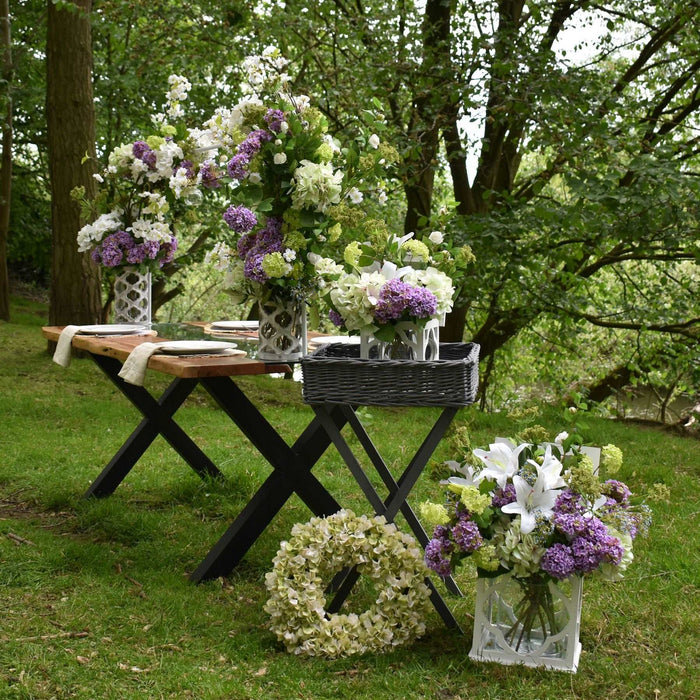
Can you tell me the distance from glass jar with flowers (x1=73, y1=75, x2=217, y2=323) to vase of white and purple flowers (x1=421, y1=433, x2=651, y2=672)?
2099 millimetres

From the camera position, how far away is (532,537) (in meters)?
2.49

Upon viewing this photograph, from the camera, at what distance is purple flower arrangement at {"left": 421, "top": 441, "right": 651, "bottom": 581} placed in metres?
2.48

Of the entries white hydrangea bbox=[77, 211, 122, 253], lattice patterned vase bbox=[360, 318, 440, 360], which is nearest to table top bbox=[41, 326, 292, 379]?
lattice patterned vase bbox=[360, 318, 440, 360]

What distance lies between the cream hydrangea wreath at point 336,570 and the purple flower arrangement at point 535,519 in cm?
20

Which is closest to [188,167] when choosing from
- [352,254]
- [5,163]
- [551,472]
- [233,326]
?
[233,326]

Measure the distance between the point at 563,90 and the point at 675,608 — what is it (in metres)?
3.52

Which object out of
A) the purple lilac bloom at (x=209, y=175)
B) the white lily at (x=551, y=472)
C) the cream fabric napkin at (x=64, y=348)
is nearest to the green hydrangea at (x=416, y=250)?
the white lily at (x=551, y=472)

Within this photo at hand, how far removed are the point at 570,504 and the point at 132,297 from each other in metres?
2.59

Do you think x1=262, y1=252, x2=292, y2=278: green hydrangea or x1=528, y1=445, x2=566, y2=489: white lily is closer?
x1=528, y1=445, x2=566, y2=489: white lily

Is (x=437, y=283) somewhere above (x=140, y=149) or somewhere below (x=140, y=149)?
below

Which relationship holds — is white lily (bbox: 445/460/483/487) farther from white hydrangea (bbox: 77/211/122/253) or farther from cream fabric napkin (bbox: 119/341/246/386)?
white hydrangea (bbox: 77/211/122/253)

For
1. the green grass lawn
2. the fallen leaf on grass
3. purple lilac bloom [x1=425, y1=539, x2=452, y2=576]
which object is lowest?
the fallen leaf on grass

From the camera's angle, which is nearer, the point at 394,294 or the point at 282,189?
the point at 394,294

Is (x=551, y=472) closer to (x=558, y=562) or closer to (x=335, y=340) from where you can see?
(x=558, y=562)
